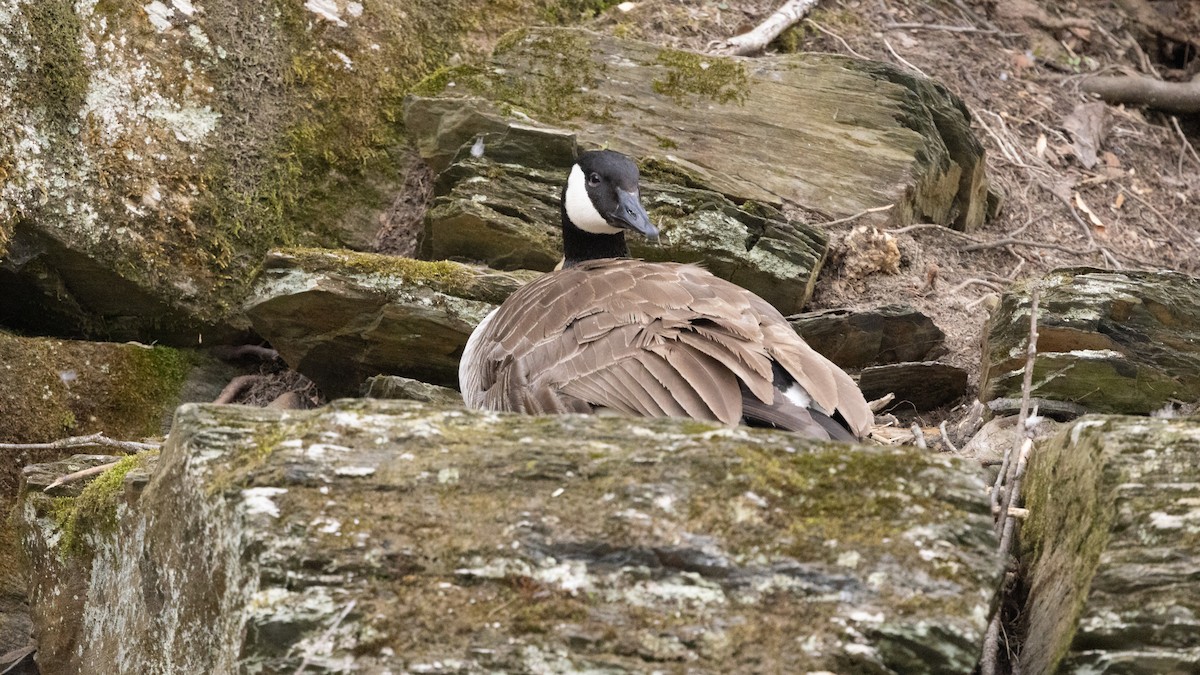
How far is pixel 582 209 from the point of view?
22.0 feet

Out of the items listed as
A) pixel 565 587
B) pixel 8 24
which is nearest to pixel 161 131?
pixel 8 24

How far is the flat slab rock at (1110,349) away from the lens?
5.75 metres

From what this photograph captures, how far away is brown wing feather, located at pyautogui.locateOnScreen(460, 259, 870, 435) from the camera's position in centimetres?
450

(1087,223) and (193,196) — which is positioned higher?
(193,196)

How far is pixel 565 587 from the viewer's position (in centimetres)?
302

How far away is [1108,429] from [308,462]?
Result: 219 cm

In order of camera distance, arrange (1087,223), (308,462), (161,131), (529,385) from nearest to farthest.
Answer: (308,462), (529,385), (161,131), (1087,223)

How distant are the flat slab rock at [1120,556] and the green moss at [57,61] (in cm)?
552

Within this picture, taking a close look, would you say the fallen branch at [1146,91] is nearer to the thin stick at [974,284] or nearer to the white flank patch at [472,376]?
the thin stick at [974,284]

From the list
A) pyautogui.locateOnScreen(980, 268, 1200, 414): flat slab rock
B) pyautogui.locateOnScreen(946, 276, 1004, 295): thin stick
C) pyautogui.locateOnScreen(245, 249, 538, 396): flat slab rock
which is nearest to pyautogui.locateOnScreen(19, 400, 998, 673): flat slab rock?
pyautogui.locateOnScreen(980, 268, 1200, 414): flat slab rock

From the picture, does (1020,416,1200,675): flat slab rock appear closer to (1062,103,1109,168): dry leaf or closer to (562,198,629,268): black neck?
(562,198,629,268): black neck

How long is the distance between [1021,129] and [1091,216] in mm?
1072

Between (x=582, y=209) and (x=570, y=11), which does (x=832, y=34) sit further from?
(x=582, y=209)

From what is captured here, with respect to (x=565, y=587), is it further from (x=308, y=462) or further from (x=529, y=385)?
(x=529, y=385)
